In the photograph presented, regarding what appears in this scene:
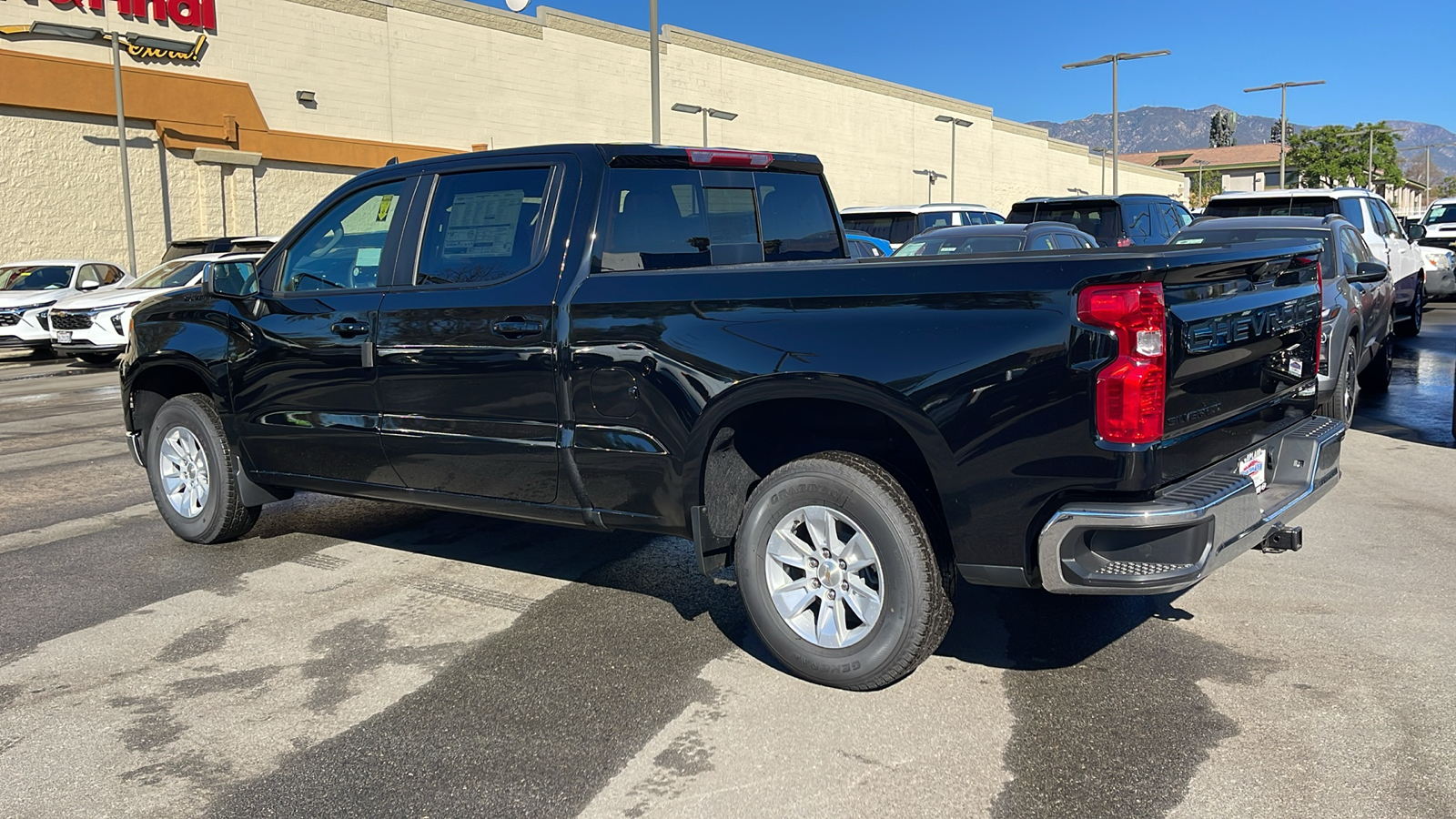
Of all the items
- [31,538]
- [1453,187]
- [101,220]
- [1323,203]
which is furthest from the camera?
[1453,187]

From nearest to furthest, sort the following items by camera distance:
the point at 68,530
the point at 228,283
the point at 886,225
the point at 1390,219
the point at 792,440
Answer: the point at 792,440 < the point at 228,283 < the point at 68,530 < the point at 1390,219 < the point at 886,225

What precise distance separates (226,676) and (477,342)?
5.32 ft

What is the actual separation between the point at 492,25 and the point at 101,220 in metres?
13.8

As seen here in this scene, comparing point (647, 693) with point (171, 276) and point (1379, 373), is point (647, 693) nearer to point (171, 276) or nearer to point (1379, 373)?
point (1379, 373)

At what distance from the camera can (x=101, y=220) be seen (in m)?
28.3

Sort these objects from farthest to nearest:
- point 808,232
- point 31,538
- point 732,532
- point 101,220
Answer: point 101,220, point 31,538, point 808,232, point 732,532

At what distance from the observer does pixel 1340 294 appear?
845 cm

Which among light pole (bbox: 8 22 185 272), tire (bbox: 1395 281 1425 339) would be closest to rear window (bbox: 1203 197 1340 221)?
tire (bbox: 1395 281 1425 339)

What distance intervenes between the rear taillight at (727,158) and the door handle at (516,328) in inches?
42.8

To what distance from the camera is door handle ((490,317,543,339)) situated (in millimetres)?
4754

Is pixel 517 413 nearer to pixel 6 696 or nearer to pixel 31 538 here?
pixel 6 696

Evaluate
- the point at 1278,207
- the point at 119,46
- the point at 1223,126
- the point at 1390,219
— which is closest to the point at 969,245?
the point at 1278,207

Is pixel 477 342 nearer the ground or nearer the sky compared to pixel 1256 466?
nearer the sky

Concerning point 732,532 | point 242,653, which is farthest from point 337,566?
point 732,532
